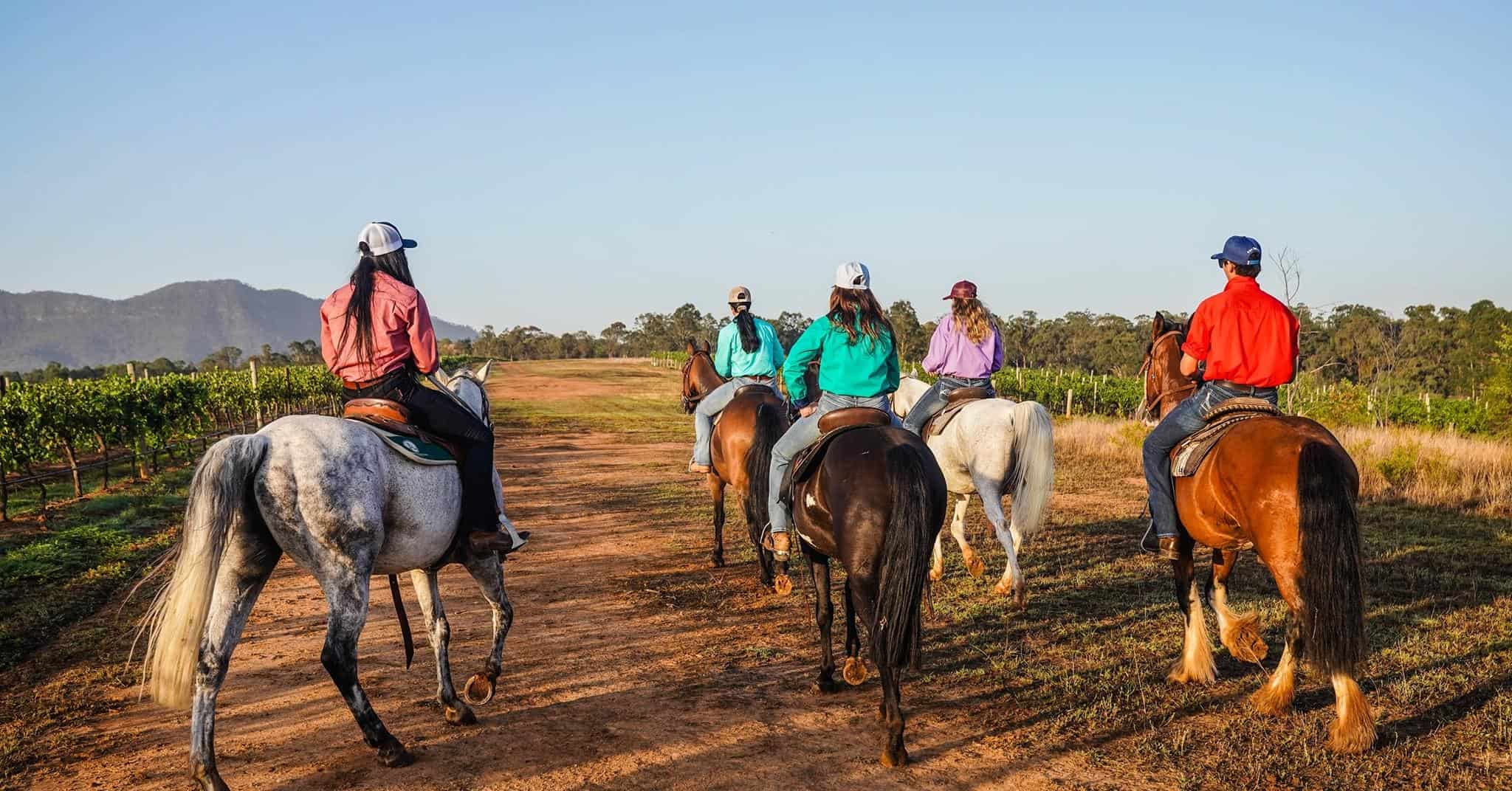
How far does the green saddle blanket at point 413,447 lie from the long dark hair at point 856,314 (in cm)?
273

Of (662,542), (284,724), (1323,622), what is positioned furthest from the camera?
(662,542)

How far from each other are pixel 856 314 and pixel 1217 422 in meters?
2.43

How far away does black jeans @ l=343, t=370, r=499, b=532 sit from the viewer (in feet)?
16.4

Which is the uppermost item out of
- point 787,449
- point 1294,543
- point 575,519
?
point 787,449

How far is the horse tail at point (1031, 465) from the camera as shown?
8.10 meters

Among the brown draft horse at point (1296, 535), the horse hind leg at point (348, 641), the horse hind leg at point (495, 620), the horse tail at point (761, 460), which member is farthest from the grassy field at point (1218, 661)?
the horse hind leg at point (348, 641)

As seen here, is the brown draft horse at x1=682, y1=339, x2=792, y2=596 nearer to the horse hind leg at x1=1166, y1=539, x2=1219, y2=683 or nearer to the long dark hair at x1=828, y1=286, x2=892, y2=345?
the long dark hair at x1=828, y1=286, x2=892, y2=345

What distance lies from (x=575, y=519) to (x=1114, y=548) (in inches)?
302

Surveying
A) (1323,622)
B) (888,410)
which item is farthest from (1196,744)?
(888,410)

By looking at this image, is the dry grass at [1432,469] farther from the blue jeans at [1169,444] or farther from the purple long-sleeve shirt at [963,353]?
the blue jeans at [1169,444]

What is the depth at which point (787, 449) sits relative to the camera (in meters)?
6.21

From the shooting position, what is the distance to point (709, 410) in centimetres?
991

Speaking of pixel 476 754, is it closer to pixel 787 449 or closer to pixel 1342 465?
pixel 787 449

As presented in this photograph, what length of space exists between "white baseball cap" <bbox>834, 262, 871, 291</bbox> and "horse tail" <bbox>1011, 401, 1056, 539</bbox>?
111 inches
